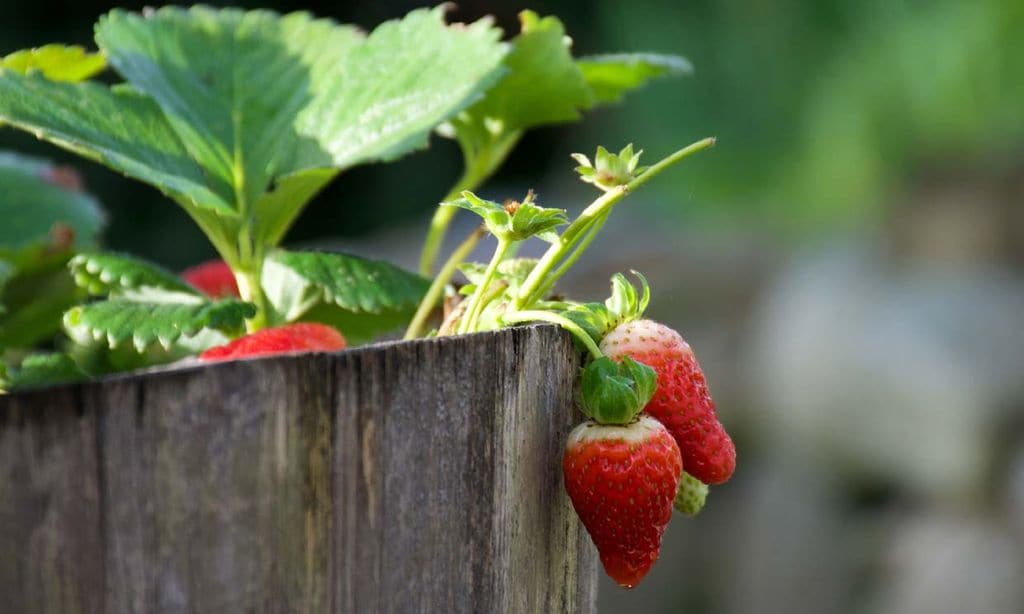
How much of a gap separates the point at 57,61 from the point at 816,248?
3.12 meters

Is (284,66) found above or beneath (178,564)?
above

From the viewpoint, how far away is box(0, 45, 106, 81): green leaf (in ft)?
1.69

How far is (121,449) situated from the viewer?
29 cm

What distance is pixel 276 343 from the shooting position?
457 mm

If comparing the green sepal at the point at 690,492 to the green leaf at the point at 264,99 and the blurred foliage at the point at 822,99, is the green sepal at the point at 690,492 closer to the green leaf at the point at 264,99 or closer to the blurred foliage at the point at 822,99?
the green leaf at the point at 264,99

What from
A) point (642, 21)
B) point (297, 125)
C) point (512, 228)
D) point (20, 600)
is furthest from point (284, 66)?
point (642, 21)

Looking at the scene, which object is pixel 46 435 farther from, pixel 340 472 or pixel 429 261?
pixel 429 261

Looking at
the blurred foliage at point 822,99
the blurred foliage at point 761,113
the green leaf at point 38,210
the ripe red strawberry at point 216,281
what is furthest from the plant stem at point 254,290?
the blurred foliage at point 822,99

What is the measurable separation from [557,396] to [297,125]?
20 cm

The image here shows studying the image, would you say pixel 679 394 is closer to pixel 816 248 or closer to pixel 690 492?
pixel 690 492

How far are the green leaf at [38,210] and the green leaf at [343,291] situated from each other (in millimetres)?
202

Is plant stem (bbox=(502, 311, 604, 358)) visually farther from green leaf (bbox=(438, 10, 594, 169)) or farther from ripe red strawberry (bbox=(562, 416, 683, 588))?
green leaf (bbox=(438, 10, 594, 169))

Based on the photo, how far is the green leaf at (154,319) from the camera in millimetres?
439

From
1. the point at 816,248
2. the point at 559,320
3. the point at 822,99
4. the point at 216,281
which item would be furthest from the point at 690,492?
the point at 822,99
